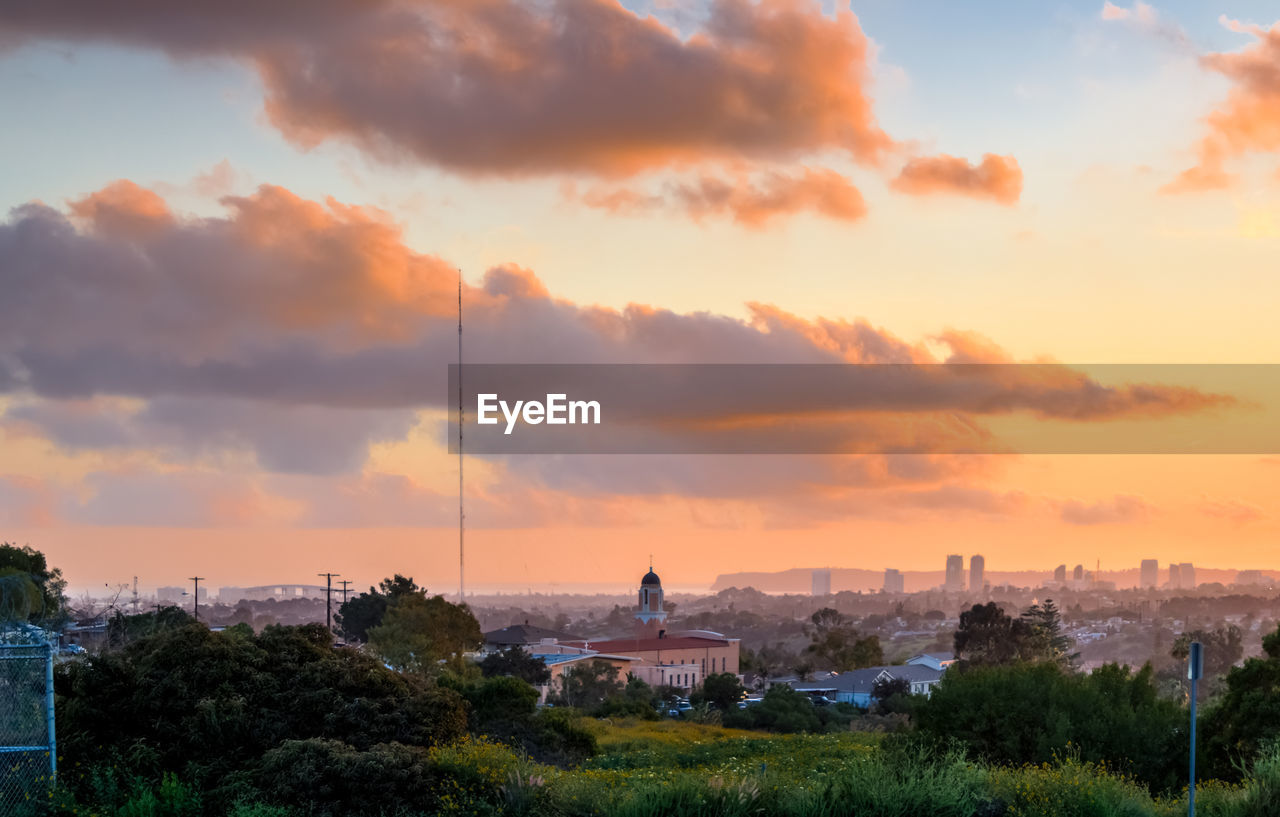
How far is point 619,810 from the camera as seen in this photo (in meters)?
13.8

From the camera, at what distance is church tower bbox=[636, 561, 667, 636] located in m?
122

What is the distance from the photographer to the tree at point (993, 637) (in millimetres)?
73125

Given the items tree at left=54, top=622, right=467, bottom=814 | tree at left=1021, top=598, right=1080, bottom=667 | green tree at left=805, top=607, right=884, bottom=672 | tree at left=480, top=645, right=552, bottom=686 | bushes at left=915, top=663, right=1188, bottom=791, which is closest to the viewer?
tree at left=54, top=622, right=467, bottom=814

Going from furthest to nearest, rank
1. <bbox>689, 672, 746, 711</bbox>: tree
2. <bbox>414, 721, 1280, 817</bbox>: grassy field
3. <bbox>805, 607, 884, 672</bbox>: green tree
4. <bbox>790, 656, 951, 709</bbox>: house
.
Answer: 1. <bbox>805, 607, 884, 672</bbox>: green tree
2. <bbox>790, 656, 951, 709</bbox>: house
3. <bbox>689, 672, 746, 711</bbox>: tree
4. <bbox>414, 721, 1280, 817</bbox>: grassy field

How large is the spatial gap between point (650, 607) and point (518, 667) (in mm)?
61905

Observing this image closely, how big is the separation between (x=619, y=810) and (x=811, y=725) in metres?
36.7

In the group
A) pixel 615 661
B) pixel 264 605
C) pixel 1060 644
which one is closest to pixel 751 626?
pixel 264 605

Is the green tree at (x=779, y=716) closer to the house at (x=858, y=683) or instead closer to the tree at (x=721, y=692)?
the tree at (x=721, y=692)

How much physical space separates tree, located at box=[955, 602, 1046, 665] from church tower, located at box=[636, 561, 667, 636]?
48.2 meters

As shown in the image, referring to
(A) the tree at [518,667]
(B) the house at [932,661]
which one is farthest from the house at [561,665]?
(B) the house at [932,661]

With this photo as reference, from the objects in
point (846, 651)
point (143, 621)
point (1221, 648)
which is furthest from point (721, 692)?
point (1221, 648)

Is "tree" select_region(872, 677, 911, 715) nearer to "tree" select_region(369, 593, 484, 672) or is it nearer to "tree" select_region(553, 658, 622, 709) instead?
"tree" select_region(553, 658, 622, 709)

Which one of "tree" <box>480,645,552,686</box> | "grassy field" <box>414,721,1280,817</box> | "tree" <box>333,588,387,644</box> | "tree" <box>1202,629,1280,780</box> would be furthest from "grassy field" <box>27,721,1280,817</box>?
"tree" <box>333,588,387,644</box>

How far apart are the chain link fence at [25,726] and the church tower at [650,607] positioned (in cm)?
10611
